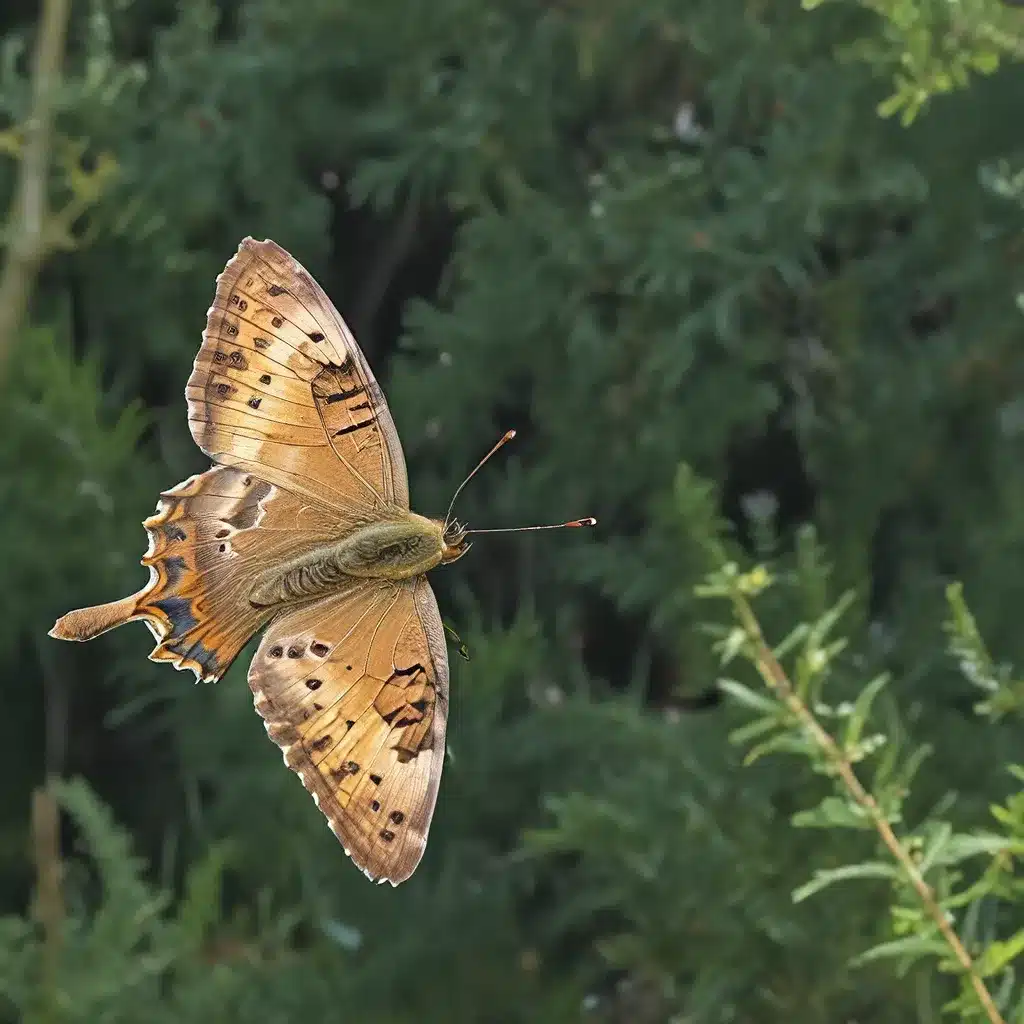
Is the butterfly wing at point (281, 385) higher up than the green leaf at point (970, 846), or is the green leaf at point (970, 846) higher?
the butterfly wing at point (281, 385)

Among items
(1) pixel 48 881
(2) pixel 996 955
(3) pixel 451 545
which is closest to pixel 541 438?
(3) pixel 451 545

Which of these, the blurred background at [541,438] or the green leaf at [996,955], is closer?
the green leaf at [996,955]

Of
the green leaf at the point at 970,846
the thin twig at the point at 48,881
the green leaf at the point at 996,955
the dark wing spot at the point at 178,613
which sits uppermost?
the dark wing spot at the point at 178,613

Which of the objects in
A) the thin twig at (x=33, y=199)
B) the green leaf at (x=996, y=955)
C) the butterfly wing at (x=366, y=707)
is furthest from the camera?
the thin twig at (x=33, y=199)

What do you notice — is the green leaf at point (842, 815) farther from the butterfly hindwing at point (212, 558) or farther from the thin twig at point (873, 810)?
the butterfly hindwing at point (212, 558)

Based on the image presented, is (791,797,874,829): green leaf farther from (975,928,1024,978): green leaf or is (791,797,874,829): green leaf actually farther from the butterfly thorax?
the butterfly thorax

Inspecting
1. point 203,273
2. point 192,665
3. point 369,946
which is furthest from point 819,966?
point 203,273

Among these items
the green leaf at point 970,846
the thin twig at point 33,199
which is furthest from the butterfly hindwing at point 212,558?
the green leaf at point 970,846

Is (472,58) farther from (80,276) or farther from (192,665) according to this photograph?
(192,665)
